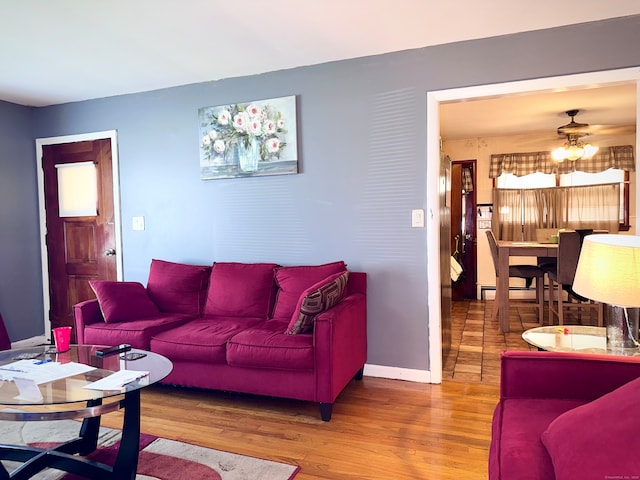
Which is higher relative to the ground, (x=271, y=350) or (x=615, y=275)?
(x=615, y=275)

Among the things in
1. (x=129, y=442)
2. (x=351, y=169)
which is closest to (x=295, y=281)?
(x=351, y=169)

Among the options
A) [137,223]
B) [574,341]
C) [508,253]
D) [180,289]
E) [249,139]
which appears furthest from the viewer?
[508,253]

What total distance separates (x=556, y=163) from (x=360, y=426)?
533cm

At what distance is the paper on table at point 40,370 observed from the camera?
6.09 feet

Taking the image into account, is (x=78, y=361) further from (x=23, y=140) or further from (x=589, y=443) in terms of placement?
(x=23, y=140)

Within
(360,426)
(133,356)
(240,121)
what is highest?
(240,121)

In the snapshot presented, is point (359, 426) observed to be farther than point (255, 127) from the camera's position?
No

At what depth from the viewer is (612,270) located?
1.72 m

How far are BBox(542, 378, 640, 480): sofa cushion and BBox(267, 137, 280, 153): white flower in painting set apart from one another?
2.77 meters

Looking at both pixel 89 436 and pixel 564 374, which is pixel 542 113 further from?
pixel 89 436

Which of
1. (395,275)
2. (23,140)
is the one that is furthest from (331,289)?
(23,140)

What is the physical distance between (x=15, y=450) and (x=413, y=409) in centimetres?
206


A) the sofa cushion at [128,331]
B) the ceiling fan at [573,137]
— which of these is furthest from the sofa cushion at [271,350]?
the ceiling fan at [573,137]

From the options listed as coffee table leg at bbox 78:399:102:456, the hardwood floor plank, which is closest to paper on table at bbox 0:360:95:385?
coffee table leg at bbox 78:399:102:456
